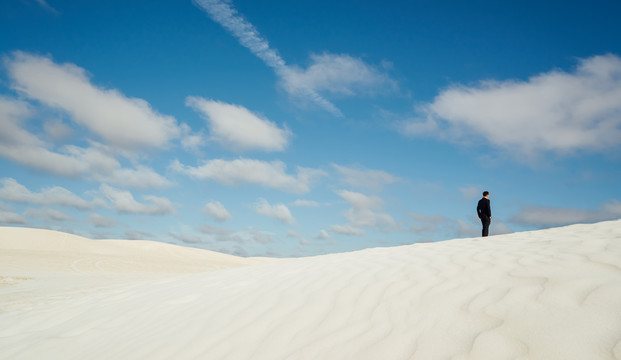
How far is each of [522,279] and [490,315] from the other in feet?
2.37

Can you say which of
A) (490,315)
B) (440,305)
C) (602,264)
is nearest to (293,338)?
(440,305)

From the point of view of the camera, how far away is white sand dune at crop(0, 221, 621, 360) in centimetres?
200

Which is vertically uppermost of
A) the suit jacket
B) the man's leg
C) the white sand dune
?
the suit jacket

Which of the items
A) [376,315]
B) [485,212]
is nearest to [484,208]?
[485,212]

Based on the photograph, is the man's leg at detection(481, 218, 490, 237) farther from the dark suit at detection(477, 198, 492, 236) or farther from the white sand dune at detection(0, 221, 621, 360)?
the white sand dune at detection(0, 221, 621, 360)

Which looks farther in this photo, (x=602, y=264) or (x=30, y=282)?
(x=30, y=282)

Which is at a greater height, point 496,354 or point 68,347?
point 496,354

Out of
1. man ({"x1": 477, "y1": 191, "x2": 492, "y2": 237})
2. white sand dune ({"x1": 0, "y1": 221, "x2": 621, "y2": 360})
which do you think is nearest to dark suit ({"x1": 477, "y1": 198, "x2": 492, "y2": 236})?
man ({"x1": 477, "y1": 191, "x2": 492, "y2": 237})

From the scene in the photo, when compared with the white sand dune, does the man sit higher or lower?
higher

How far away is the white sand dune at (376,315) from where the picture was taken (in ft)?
6.55

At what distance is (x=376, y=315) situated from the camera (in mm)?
2668

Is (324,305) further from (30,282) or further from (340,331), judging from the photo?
(30,282)

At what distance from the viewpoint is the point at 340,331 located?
2520 millimetres

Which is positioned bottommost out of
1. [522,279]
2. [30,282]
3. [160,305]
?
[30,282]
